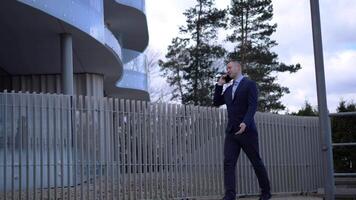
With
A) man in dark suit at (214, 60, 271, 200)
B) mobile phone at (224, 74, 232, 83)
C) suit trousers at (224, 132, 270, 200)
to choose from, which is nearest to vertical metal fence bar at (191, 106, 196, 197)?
mobile phone at (224, 74, 232, 83)

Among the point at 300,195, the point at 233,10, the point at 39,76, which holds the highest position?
the point at 233,10

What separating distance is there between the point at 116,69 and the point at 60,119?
1634cm

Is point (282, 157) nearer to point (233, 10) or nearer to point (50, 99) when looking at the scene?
point (50, 99)

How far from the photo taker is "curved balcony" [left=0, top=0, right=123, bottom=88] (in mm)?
17672

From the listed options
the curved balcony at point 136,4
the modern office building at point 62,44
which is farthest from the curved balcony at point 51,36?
the curved balcony at point 136,4

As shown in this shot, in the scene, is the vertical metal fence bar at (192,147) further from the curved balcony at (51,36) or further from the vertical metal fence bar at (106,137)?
the curved balcony at (51,36)

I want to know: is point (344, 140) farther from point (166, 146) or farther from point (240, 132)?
point (240, 132)

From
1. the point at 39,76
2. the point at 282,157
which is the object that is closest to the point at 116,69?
the point at 39,76

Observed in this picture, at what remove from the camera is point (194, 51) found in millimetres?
54719

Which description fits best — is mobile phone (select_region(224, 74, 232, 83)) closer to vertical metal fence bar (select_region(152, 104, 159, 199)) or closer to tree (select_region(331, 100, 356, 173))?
vertical metal fence bar (select_region(152, 104, 159, 199))

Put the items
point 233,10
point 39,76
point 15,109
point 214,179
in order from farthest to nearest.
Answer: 1. point 233,10
2. point 39,76
3. point 214,179
4. point 15,109

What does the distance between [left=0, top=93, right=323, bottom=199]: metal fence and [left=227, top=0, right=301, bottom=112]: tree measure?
37233 millimetres

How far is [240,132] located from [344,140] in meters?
6.63

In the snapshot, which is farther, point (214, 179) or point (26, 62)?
point (26, 62)
